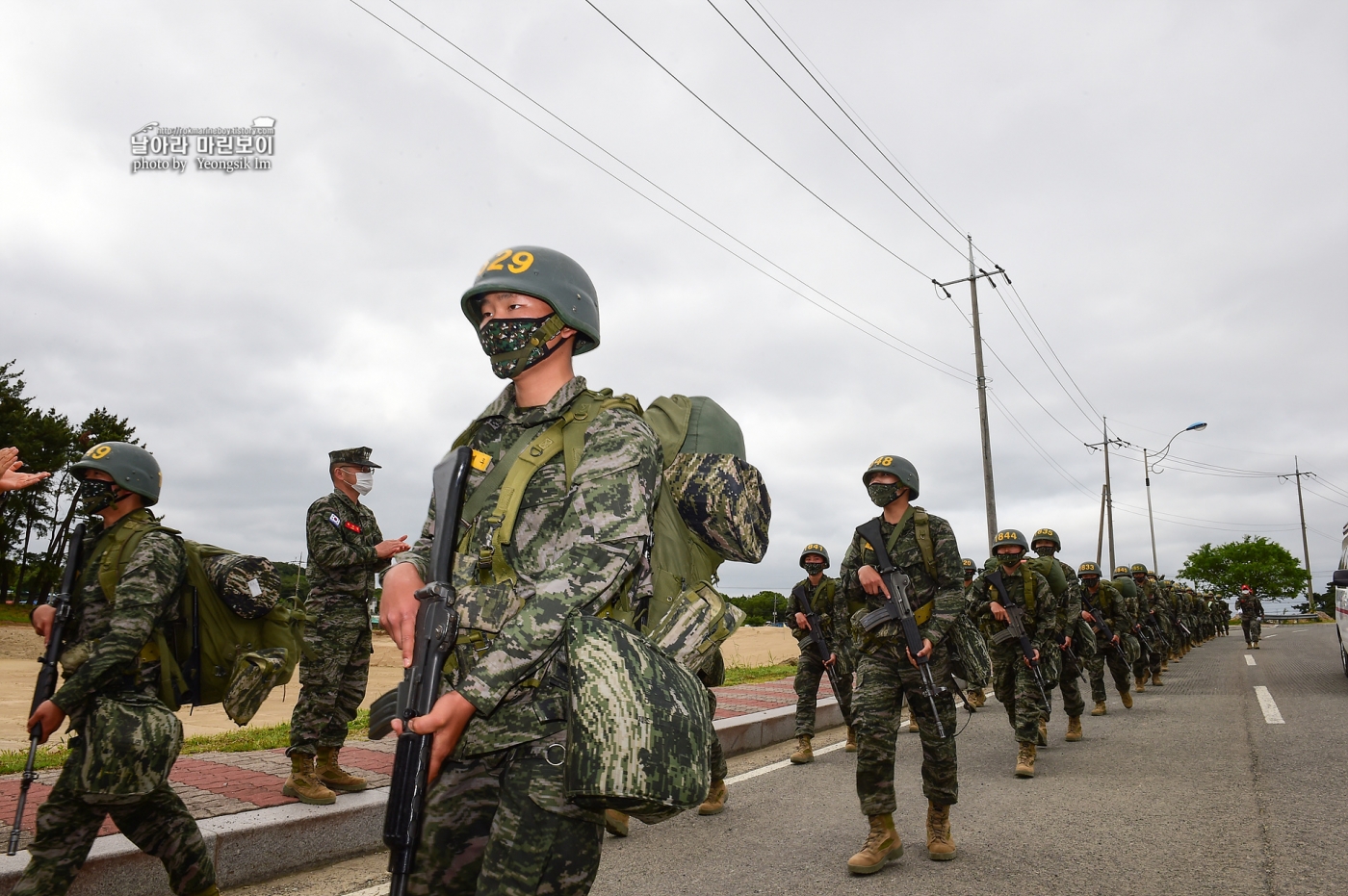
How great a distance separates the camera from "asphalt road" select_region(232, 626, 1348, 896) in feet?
15.0

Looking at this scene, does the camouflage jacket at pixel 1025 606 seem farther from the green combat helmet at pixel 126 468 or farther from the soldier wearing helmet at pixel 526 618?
the soldier wearing helmet at pixel 526 618

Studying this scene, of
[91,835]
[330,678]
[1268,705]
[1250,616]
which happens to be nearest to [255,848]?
[91,835]

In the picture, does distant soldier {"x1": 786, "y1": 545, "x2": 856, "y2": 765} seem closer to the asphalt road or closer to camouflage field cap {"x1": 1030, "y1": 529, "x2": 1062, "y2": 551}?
the asphalt road

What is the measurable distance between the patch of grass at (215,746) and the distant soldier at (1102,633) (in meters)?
9.68

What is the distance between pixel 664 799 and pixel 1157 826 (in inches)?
204

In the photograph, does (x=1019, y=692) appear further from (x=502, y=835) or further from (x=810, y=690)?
(x=502, y=835)

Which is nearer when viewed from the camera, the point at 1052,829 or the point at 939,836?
the point at 939,836

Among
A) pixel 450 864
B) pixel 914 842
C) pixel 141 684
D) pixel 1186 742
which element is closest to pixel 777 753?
pixel 914 842

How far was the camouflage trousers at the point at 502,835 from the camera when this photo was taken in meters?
1.89

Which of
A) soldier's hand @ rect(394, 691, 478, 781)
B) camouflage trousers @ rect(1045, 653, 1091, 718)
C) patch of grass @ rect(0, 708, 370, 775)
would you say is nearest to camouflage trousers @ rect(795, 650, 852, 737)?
camouflage trousers @ rect(1045, 653, 1091, 718)

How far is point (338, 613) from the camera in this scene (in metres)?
6.04

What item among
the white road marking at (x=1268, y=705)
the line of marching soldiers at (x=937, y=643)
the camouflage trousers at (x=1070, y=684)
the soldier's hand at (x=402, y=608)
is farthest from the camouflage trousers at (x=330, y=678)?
the white road marking at (x=1268, y=705)

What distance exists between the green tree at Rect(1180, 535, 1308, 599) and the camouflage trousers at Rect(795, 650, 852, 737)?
95120 millimetres

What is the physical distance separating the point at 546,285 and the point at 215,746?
263 inches
